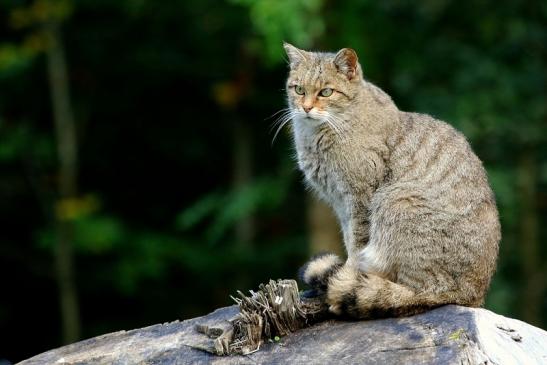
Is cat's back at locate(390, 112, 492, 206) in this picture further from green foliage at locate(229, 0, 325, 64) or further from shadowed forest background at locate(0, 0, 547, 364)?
shadowed forest background at locate(0, 0, 547, 364)

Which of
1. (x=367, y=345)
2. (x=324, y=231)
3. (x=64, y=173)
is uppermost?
(x=64, y=173)

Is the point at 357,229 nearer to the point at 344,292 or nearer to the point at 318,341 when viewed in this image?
the point at 344,292

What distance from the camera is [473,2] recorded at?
11852 mm

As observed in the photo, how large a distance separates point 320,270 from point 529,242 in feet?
25.3

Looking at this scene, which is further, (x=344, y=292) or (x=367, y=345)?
(x=344, y=292)

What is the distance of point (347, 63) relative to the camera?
241 inches

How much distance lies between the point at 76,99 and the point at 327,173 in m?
9.21

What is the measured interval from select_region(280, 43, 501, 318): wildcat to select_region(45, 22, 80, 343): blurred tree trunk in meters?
7.32

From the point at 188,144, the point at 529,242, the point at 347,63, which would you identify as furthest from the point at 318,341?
the point at 188,144

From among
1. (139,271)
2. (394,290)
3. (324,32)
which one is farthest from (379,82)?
(394,290)

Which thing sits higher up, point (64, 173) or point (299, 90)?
point (64, 173)

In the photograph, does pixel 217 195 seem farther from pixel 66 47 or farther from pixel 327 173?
pixel 327 173

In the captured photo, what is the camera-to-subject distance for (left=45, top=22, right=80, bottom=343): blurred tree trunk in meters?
12.9

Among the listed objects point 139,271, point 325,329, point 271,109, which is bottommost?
point 325,329
